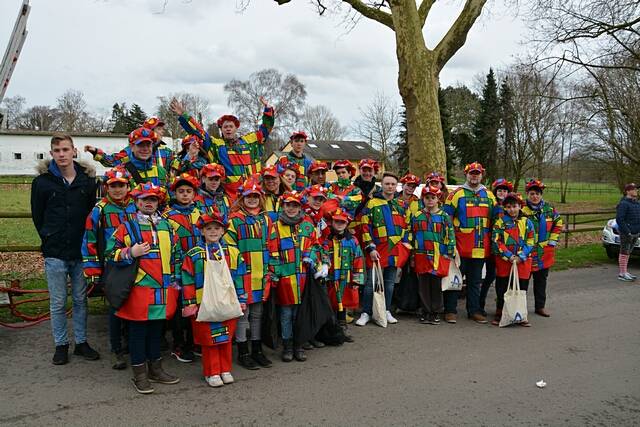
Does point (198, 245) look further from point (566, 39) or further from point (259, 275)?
point (566, 39)

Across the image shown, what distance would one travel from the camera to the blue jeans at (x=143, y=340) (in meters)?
4.27

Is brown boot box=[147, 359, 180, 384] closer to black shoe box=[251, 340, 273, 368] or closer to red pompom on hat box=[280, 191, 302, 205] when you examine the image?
black shoe box=[251, 340, 273, 368]

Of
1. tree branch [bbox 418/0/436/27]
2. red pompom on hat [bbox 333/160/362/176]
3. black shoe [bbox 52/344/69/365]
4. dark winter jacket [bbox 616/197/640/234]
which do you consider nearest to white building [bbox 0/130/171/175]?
tree branch [bbox 418/0/436/27]

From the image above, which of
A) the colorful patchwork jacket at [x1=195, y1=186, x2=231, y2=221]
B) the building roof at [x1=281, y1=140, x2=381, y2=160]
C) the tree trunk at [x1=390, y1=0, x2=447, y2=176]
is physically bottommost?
the colorful patchwork jacket at [x1=195, y1=186, x2=231, y2=221]

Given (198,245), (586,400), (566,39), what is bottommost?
(586,400)

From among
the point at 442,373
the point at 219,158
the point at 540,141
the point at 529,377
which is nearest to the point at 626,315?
the point at 529,377

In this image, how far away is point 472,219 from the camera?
6664 mm

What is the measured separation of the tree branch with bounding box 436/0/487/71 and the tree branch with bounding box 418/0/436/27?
71cm

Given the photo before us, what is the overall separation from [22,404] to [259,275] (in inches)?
87.3

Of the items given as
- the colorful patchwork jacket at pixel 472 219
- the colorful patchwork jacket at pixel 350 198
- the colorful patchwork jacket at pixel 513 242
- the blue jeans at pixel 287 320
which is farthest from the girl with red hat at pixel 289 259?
the colorful patchwork jacket at pixel 513 242

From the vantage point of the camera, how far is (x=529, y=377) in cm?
473

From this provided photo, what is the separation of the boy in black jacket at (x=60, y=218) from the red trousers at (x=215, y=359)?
4.41 ft

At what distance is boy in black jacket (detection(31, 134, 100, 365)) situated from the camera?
15.5 ft

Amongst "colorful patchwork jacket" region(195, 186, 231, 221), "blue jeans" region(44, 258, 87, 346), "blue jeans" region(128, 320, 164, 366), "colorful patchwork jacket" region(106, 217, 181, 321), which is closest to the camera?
"colorful patchwork jacket" region(106, 217, 181, 321)
